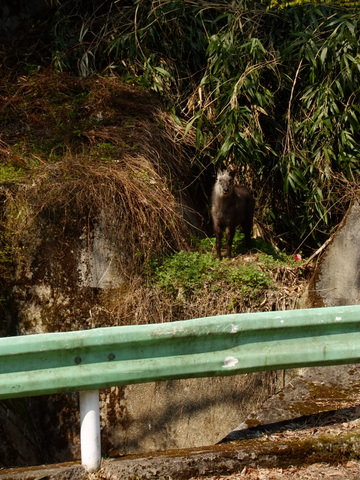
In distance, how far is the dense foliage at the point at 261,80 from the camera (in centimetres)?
783

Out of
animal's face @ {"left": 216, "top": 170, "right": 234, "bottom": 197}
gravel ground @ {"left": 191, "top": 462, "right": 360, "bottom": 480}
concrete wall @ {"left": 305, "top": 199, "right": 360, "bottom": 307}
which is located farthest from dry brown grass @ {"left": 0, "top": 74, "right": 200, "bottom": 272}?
gravel ground @ {"left": 191, "top": 462, "right": 360, "bottom": 480}

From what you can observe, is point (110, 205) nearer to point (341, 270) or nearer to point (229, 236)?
point (229, 236)

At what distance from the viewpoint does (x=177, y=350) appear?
11.4 ft

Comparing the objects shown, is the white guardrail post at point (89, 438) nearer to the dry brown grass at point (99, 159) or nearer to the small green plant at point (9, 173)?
the dry brown grass at point (99, 159)

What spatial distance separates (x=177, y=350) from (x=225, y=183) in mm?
4534

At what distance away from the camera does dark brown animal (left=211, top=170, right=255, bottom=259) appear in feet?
25.7

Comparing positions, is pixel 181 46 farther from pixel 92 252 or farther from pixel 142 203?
pixel 92 252

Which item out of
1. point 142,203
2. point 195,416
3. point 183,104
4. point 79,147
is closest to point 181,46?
point 183,104

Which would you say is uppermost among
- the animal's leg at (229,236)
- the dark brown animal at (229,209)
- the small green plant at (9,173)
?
the small green plant at (9,173)

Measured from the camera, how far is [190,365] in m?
3.48

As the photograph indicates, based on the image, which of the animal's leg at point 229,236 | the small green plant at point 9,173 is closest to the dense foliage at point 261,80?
the animal's leg at point 229,236

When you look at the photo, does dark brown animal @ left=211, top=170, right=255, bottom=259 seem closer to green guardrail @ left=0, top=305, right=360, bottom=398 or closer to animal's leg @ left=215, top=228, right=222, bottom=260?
animal's leg @ left=215, top=228, right=222, bottom=260

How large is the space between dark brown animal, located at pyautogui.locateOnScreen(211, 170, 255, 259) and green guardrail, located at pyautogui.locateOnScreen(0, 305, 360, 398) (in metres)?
3.93

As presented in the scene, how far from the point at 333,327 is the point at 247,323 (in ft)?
1.61
